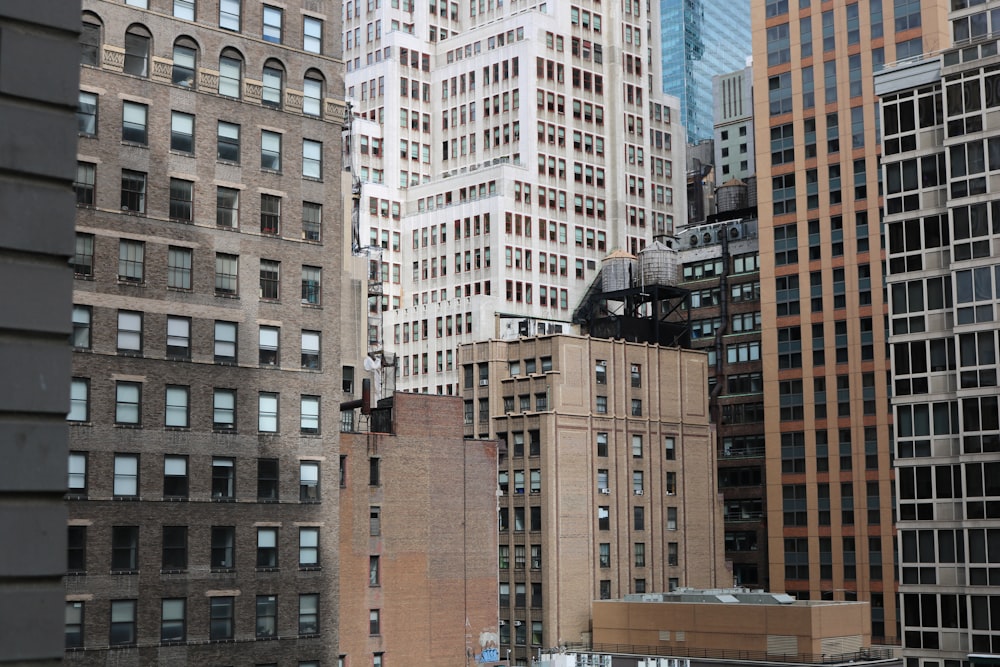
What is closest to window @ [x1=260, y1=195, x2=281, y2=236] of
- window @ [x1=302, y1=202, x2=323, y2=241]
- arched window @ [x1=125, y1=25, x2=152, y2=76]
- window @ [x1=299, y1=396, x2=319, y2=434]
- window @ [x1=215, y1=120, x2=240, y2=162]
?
window @ [x1=302, y1=202, x2=323, y2=241]

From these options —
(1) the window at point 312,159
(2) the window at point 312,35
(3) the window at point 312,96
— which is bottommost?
(1) the window at point 312,159

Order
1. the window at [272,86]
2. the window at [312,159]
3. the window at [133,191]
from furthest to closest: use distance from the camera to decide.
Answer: the window at [312,159] → the window at [272,86] → the window at [133,191]

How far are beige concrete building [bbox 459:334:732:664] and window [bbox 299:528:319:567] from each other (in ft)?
180

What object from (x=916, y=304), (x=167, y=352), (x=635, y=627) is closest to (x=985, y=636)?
(x=916, y=304)

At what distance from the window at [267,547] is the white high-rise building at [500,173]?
312 ft

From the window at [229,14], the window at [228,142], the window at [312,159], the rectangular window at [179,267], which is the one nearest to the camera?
the rectangular window at [179,267]

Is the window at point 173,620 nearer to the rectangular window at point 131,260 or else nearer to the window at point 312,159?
the rectangular window at point 131,260

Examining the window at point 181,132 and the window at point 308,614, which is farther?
the window at point 308,614

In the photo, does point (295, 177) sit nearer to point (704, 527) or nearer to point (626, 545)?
point (626, 545)

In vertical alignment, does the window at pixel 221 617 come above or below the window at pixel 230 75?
below

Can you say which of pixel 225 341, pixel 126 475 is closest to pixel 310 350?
pixel 225 341

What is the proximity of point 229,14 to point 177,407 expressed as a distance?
890 inches

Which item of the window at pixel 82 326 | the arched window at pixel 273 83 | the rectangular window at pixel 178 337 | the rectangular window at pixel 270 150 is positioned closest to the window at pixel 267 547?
the rectangular window at pixel 178 337

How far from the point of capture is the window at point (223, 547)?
71125 millimetres
